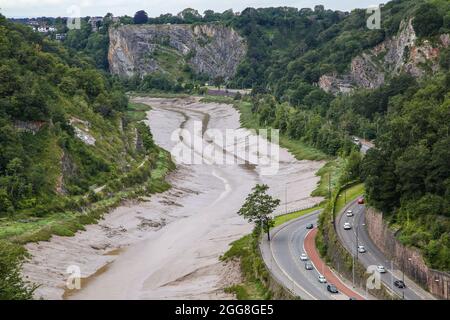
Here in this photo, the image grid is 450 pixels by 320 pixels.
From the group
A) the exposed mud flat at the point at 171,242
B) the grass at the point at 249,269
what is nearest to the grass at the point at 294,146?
the exposed mud flat at the point at 171,242

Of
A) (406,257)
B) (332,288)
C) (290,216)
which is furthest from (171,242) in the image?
(406,257)

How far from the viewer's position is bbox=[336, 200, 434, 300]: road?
44844 mm

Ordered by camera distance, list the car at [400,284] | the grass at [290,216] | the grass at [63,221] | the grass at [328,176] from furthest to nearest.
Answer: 1. the grass at [328,176]
2. the grass at [290,216]
3. the grass at [63,221]
4. the car at [400,284]

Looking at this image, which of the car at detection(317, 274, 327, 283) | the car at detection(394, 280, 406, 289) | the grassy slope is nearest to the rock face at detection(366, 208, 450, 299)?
the car at detection(394, 280, 406, 289)

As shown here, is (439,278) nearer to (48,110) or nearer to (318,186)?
(318,186)

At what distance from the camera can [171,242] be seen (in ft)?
236

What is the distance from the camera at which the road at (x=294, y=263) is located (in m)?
47.8

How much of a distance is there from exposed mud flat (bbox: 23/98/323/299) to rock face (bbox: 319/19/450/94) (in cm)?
3097

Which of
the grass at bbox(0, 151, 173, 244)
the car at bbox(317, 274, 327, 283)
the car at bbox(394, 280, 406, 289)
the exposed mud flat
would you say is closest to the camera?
the car at bbox(394, 280, 406, 289)

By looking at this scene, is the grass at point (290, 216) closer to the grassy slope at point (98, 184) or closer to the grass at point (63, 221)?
the grass at point (63, 221)

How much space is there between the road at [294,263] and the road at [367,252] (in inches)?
114

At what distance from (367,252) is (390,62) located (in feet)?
326

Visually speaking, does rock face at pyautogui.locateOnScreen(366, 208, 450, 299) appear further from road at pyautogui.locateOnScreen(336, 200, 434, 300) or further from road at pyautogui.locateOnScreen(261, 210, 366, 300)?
road at pyautogui.locateOnScreen(261, 210, 366, 300)
